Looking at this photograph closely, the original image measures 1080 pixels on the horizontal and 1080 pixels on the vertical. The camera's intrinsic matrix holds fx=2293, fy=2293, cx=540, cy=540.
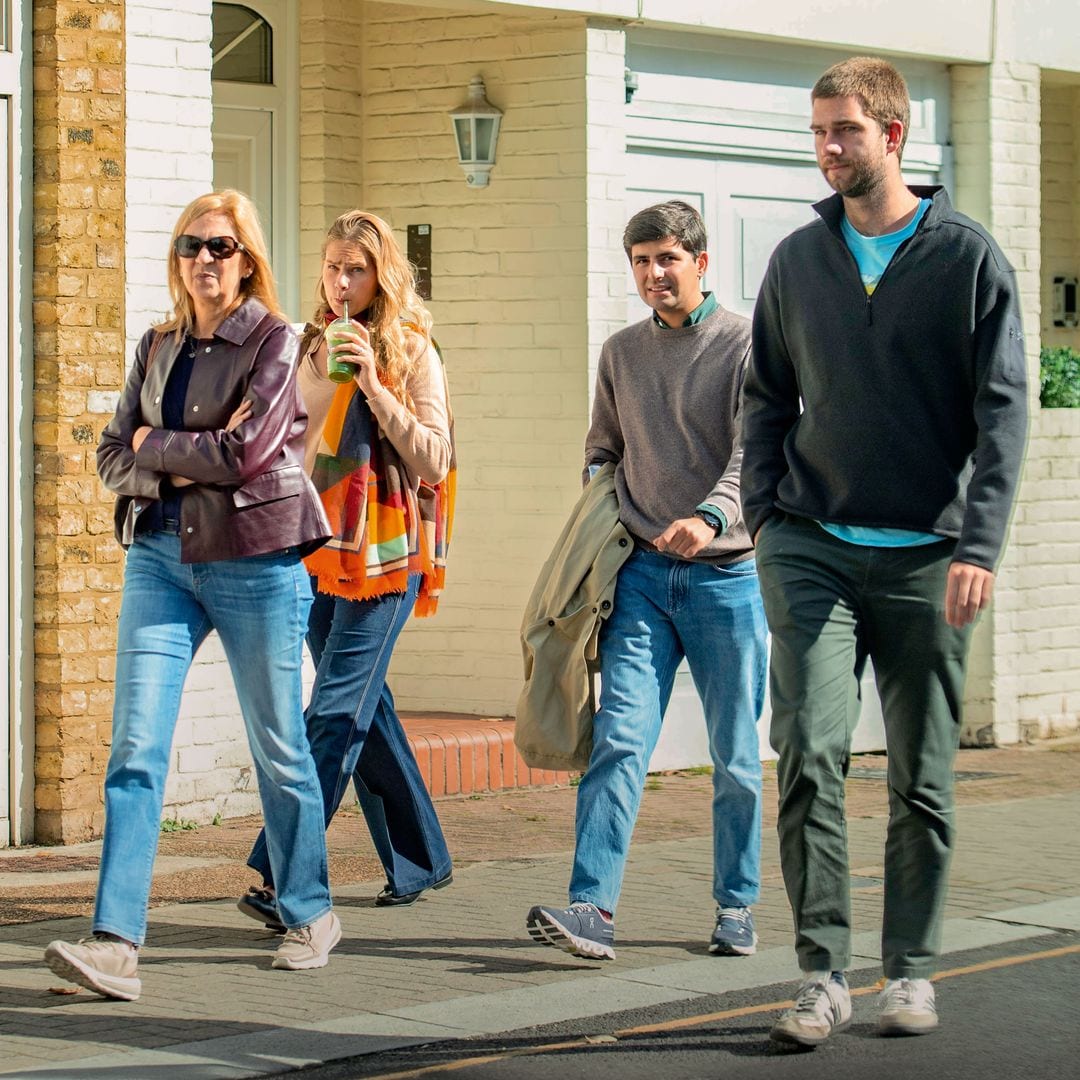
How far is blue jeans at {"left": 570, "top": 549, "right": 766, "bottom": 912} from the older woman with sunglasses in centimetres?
87

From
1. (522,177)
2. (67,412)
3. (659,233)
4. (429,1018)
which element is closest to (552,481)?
(522,177)

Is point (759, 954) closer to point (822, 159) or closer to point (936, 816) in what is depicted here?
point (936, 816)

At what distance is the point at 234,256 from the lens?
5930mm

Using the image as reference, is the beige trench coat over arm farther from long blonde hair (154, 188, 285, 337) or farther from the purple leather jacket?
long blonde hair (154, 188, 285, 337)

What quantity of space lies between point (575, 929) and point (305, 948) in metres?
0.71

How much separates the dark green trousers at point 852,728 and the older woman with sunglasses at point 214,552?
4.44ft

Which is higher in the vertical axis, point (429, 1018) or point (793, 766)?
point (793, 766)

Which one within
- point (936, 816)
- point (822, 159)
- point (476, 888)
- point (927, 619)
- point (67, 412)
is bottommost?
point (476, 888)

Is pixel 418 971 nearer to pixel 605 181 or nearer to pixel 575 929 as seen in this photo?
pixel 575 929

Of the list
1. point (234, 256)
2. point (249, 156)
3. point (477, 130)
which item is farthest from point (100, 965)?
point (249, 156)

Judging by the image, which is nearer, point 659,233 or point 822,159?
point 822,159

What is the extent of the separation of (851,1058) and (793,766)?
66 centimetres

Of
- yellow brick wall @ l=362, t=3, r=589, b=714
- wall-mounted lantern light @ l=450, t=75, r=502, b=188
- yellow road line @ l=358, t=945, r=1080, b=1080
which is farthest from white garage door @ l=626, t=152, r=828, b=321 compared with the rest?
yellow road line @ l=358, t=945, r=1080, b=1080

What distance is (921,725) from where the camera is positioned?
518cm
